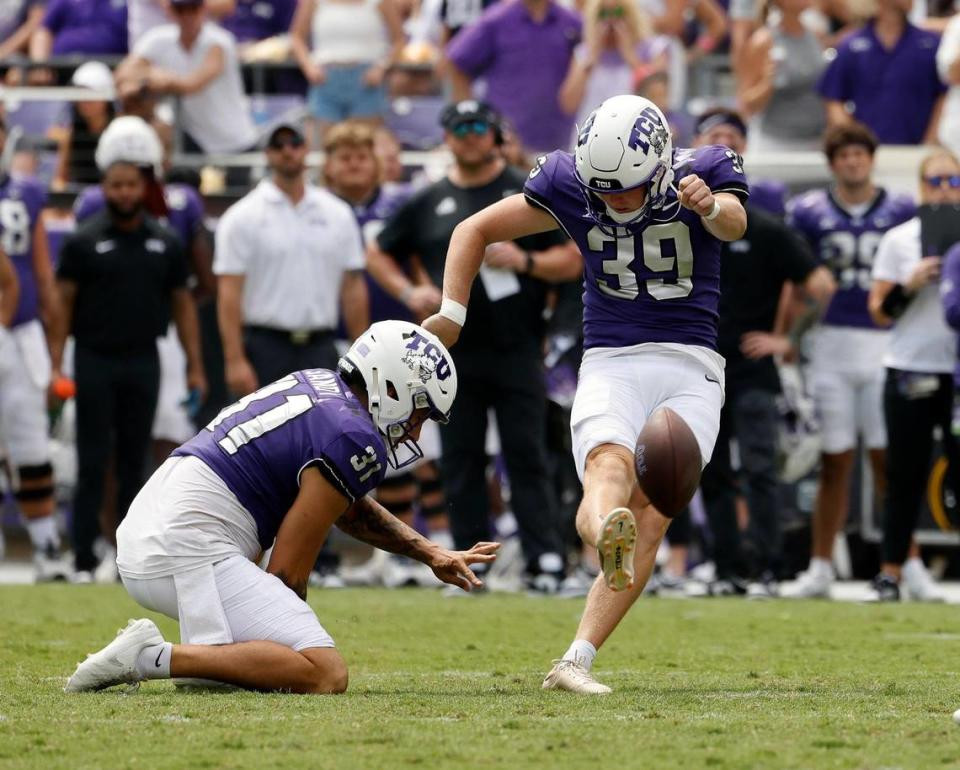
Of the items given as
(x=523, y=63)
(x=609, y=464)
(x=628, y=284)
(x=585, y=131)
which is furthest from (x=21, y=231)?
(x=609, y=464)

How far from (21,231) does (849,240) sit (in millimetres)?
4753

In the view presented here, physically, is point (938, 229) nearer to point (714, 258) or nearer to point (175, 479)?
point (714, 258)

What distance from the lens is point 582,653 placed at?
614cm

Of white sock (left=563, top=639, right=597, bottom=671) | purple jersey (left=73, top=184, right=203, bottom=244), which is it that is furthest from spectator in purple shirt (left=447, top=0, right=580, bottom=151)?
white sock (left=563, top=639, right=597, bottom=671)

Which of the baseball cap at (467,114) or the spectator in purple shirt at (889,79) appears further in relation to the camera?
the spectator in purple shirt at (889,79)

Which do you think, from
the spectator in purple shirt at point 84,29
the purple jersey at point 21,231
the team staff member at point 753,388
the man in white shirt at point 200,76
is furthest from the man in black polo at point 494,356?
the spectator in purple shirt at point 84,29

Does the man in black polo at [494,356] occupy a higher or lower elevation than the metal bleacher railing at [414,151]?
lower

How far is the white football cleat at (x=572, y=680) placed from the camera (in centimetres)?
596

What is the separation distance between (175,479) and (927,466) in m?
5.26

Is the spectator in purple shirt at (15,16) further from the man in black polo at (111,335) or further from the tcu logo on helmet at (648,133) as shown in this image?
the tcu logo on helmet at (648,133)

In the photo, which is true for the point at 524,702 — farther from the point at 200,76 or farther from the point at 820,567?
the point at 200,76

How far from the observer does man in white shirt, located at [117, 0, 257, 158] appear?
1355 cm

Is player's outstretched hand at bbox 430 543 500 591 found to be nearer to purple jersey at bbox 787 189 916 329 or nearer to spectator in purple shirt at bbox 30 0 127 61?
purple jersey at bbox 787 189 916 329

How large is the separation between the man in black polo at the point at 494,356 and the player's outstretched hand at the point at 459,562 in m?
4.05
